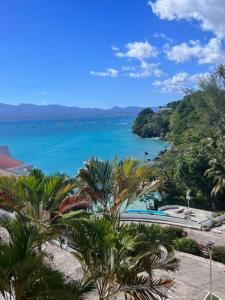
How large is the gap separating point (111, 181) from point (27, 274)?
5367 millimetres

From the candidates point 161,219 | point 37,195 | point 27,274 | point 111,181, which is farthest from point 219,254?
point 27,274

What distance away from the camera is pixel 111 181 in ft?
37.6

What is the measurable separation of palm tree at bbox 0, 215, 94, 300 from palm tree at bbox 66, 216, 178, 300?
3.81 feet

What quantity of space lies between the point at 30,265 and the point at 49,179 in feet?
10.6

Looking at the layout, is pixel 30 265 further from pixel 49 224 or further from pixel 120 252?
pixel 49 224

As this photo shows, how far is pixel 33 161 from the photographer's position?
96.8m

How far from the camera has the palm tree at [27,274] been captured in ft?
20.7

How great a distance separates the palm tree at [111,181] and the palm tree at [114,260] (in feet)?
9.25

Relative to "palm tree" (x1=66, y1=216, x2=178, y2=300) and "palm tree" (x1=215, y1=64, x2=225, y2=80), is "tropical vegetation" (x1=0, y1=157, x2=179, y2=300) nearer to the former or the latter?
"palm tree" (x1=66, y1=216, x2=178, y2=300)

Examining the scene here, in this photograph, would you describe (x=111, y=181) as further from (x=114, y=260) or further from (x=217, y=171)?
(x=217, y=171)

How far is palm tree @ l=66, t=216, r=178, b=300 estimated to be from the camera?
25.8ft

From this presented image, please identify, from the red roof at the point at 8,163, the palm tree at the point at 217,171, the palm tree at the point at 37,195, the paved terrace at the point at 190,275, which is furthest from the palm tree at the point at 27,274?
the red roof at the point at 8,163

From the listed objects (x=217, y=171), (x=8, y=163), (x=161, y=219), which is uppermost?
(x=217, y=171)

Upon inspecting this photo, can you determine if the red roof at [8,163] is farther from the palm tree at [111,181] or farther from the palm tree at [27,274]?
the palm tree at [27,274]
